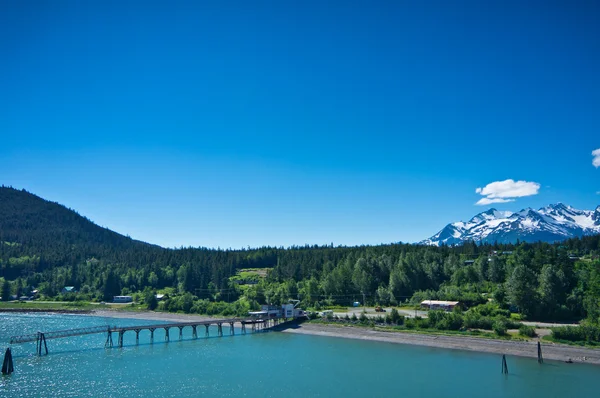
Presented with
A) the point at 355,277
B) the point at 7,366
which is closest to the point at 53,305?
the point at 355,277

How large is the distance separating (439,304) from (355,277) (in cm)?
2806

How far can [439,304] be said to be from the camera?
87.2 m

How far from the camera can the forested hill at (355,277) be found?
76.5 metres

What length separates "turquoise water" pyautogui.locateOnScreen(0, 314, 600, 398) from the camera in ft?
142

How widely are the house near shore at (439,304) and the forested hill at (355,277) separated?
403 cm

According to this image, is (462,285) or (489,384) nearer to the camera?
(489,384)

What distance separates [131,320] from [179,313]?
37.3 ft

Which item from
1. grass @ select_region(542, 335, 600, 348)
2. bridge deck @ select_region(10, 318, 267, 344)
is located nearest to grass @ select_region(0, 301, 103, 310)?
bridge deck @ select_region(10, 318, 267, 344)

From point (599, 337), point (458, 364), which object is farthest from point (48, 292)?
point (599, 337)

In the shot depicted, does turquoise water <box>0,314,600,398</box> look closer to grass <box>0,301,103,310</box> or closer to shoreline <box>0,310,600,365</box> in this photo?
shoreline <box>0,310,600,365</box>

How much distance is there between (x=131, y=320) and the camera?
340ft

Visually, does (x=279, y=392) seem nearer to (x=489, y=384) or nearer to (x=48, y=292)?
(x=489, y=384)

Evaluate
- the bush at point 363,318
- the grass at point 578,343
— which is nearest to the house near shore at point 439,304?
the bush at point 363,318

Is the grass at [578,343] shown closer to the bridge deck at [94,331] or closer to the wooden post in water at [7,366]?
the bridge deck at [94,331]
